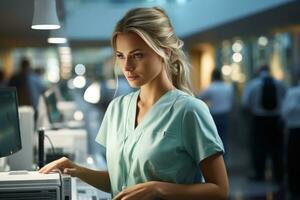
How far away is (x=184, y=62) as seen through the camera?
2197 millimetres

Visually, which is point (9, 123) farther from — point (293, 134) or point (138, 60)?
point (293, 134)

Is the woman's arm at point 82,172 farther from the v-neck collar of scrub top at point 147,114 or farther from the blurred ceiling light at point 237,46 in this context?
the blurred ceiling light at point 237,46

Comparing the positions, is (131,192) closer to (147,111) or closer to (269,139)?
(147,111)

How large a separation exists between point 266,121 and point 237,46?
17.8 ft

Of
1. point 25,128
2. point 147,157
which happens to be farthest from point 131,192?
point 25,128

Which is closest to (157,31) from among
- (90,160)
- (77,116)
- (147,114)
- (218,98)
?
(147,114)

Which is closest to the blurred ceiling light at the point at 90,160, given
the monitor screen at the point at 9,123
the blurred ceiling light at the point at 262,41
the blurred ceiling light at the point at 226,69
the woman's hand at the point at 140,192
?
the monitor screen at the point at 9,123

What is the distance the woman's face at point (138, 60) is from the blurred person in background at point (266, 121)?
5.87 meters

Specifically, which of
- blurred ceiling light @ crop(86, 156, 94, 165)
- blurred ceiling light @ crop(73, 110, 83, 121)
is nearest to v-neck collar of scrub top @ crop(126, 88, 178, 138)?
blurred ceiling light @ crop(86, 156, 94, 165)

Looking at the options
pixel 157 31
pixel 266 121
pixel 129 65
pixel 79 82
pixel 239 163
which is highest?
pixel 157 31

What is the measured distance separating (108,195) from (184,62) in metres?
0.62

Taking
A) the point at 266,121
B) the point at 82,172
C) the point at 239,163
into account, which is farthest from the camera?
the point at 239,163

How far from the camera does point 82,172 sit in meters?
2.28

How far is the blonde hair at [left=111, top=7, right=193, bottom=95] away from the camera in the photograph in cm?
205
